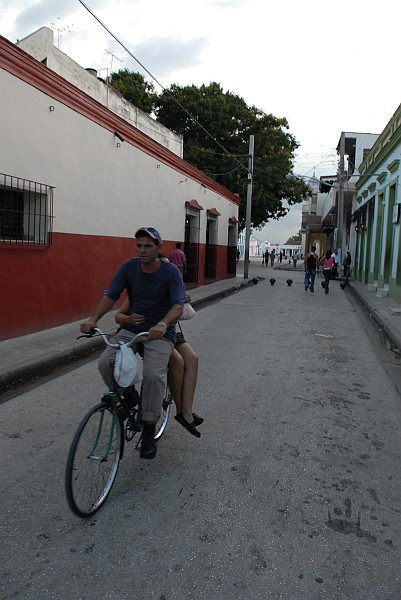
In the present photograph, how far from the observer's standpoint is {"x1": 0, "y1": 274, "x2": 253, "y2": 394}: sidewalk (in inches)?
228

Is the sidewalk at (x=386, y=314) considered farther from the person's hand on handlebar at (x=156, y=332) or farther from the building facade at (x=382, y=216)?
the person's hand on handlebar at (x=156, y=332)

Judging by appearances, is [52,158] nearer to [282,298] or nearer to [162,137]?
[282,298]

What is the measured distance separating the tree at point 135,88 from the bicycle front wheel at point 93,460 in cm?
2715

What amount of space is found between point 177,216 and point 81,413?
457 inches

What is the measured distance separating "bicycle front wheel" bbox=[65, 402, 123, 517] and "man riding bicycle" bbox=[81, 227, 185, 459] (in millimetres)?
247

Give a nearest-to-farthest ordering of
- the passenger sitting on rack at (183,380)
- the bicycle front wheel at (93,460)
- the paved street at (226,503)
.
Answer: the paved street at (226,503) < the bicycle front wheel at (93,460) < the passenger sitting on rack at (183,380)

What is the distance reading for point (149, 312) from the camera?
11.3 ft

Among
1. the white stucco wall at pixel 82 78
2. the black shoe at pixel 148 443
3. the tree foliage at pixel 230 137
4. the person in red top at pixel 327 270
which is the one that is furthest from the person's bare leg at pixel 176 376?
the tree foliage at pixel 230 137

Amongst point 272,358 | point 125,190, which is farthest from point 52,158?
point 272,358

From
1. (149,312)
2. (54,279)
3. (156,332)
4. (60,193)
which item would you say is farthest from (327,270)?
(156,332)

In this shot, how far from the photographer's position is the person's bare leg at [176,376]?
11.5 feet

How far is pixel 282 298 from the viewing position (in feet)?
51.8

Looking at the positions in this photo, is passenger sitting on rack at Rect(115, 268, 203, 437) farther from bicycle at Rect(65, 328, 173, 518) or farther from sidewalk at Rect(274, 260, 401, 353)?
sidewalk at Rect(274, 260, 401, 353)

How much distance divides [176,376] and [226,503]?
0.94 meters
